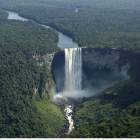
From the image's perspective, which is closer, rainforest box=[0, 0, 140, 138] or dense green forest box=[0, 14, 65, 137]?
rainforest box=[0, 0, 140, 138]

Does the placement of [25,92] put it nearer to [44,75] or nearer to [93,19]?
[44,75]

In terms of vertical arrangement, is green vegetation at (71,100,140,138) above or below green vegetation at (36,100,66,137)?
above

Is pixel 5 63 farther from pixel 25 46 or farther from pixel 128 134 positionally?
pixel 128 134

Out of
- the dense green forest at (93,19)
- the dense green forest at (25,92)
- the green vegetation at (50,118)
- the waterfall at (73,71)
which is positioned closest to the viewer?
the dense green forest at (25,92)

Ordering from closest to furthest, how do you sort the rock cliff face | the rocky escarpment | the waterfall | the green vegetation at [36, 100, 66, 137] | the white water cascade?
1. the green vegetation at [36, 100, 66, 137]
2. the rocky escarpment
3. the rock cliff face
4. the white water cascade
5. the waterfall

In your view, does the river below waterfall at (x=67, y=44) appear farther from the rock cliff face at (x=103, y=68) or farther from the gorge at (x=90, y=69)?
the rock cliff face at (x=103, y=68)

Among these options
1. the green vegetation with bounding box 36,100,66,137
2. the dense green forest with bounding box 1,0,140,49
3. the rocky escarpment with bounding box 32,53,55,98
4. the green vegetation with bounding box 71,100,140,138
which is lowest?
the green vegetation with bounding box 36,100,66,137

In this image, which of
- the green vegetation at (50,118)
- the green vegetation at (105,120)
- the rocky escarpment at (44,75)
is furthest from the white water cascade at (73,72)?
the green vegetation at (105,120)

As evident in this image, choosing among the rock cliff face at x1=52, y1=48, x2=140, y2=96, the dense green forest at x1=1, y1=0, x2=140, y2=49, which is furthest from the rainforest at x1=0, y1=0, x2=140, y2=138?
the dense green forest at x1=1, y1=0, x2=140, y2=49

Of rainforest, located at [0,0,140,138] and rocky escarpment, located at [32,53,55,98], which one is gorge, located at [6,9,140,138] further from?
rocky escarpment, located at [32,53,55,98]

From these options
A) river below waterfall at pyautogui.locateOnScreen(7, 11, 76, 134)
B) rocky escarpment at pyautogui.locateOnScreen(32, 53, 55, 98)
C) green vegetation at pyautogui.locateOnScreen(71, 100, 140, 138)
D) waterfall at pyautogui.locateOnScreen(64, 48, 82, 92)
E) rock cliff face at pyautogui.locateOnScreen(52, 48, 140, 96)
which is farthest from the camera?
waterfall at pyautogui.locateOnScreen(64, 48, 82, 92)
